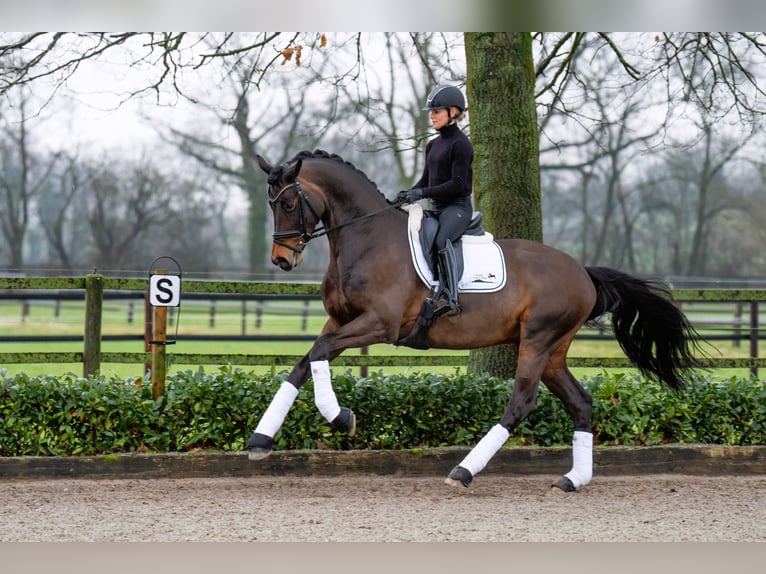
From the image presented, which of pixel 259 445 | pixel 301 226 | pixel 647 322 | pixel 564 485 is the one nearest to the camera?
pixel 259 445

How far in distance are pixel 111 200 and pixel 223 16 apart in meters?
18.3

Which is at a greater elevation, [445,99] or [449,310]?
[445,99]

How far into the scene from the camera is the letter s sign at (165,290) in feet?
19.2

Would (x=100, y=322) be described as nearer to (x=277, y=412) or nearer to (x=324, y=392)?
(x=277, y=412)

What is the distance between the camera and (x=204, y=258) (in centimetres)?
2273

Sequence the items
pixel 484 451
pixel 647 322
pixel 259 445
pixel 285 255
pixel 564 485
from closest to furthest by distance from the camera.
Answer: pixel 259 445
pixel 285 255
pixel 484 451
pixel 564 485
pixel 647 322

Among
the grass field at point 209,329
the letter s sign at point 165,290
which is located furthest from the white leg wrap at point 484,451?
the grass field at point 209,329

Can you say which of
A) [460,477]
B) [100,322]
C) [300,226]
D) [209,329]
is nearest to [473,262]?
[300,226]

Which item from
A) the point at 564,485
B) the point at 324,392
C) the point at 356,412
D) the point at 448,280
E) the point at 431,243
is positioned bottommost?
the point at 564,485

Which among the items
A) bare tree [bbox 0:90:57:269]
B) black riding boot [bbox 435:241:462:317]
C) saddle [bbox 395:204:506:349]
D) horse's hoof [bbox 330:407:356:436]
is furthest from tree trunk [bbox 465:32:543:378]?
bare tree [bbox 0:90:57:269]

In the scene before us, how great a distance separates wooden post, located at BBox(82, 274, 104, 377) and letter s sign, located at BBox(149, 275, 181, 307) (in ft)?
4.24

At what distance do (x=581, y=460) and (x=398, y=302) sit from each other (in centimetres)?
176

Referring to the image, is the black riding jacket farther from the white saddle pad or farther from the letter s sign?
the letter s sign

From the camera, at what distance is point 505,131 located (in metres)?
7.03
